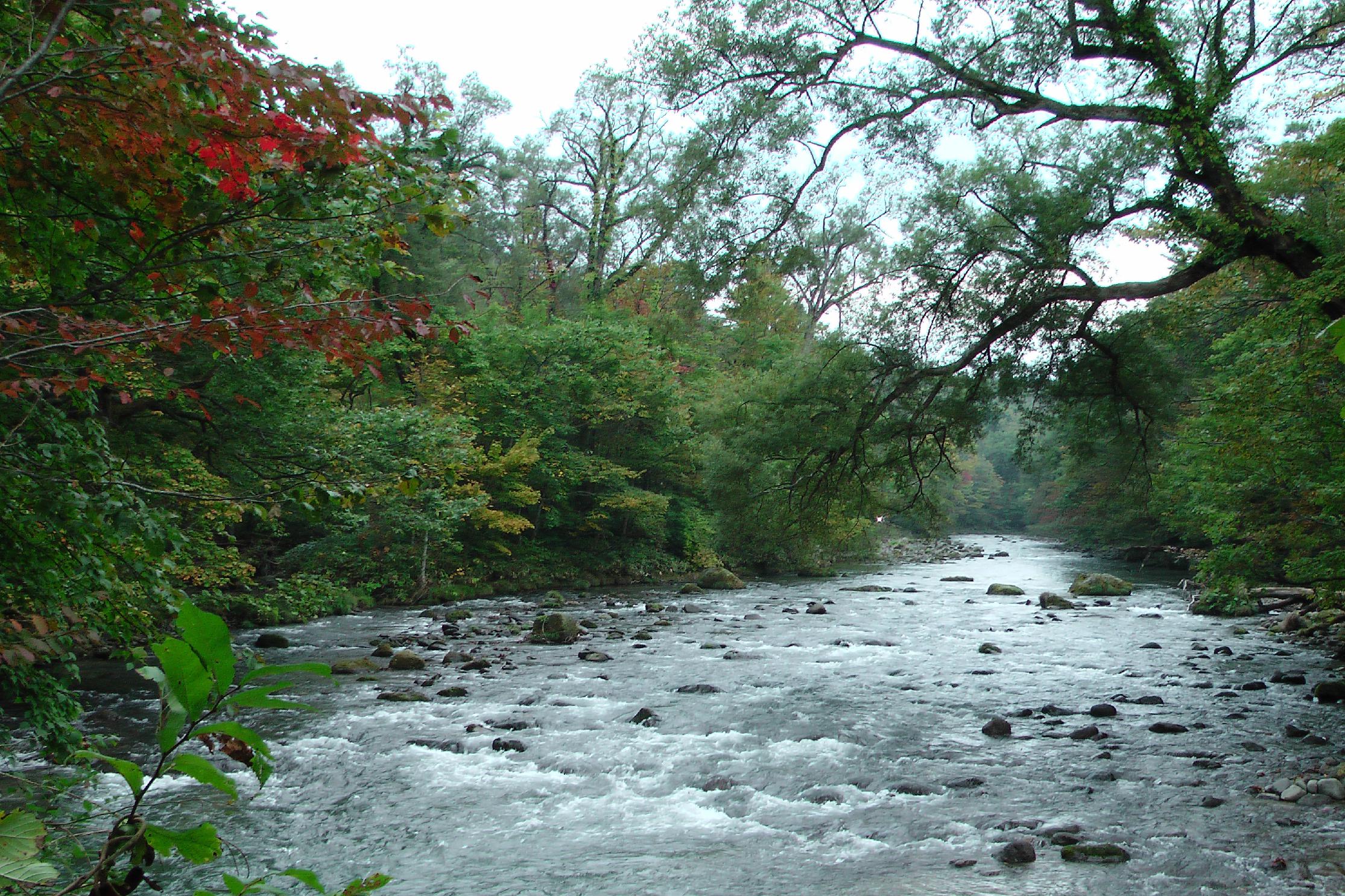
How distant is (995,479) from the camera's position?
74938mm

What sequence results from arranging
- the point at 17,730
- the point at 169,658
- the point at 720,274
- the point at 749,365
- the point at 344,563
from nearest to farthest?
the point at 169,658, the point at 17,730, the point at 720,274, the point at 344,563, the point at 749,365

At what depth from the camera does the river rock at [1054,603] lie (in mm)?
20100

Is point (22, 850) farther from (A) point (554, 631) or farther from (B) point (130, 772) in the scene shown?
(A) point (554, 631)

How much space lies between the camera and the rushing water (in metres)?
6.02

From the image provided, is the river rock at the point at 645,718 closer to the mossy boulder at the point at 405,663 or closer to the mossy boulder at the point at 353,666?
the mossy boulder at the point at 405,663

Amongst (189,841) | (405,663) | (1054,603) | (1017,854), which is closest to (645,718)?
(405,663)

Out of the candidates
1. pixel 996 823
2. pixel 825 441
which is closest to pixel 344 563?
pixel 825 441

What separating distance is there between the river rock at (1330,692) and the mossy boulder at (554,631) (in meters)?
11.1

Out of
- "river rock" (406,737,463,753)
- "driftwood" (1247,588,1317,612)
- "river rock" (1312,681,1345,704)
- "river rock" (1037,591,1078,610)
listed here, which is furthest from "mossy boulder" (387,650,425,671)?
"driftwood" (1247,588,1317,612)

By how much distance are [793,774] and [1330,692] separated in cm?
744

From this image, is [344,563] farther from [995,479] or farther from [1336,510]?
[995,479]

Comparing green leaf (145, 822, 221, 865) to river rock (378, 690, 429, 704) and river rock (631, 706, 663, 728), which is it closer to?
river rock (631, 706, 663, 728)

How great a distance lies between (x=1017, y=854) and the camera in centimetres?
607

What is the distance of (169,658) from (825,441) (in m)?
11.2
